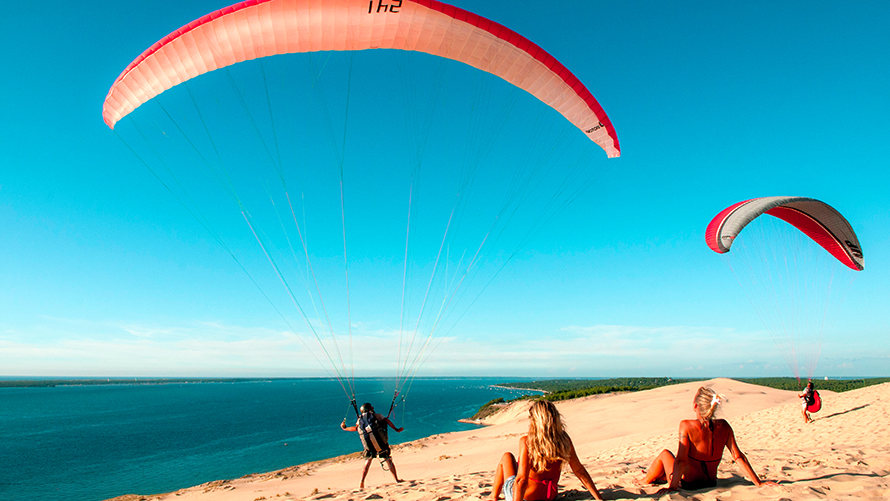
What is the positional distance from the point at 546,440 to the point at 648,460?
19.2 feet

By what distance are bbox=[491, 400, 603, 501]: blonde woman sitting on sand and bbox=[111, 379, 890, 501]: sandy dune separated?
106 cm

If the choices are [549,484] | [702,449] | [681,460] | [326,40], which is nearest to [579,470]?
[549,484]

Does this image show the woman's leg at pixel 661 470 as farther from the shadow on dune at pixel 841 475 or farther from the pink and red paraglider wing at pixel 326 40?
the pink and red paraglider wing at pixel 326 40

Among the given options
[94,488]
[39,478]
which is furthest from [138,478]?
[39,478]

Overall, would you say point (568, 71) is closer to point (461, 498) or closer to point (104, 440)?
point (461, 498)

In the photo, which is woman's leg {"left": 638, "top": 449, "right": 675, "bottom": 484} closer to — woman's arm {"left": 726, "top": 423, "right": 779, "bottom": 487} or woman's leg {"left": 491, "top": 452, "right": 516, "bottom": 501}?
woman's arm {"left": 726, "top": 423, "right": 779, "bottom": 487}

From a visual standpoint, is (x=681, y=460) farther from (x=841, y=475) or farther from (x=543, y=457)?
(x=841, y=475)

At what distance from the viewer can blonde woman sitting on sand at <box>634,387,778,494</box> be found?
409 cm

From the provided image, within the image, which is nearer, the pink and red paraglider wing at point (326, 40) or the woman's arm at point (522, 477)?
the woman's arm at point (522, 477)

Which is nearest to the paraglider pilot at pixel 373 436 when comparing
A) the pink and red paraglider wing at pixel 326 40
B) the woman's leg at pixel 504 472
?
the woman's leg at pixel 504 472

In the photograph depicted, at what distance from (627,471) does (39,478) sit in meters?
35.2

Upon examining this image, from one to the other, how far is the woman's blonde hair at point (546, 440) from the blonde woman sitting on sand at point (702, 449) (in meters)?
1.30

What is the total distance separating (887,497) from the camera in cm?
409

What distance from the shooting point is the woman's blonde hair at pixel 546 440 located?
12.0 ft
